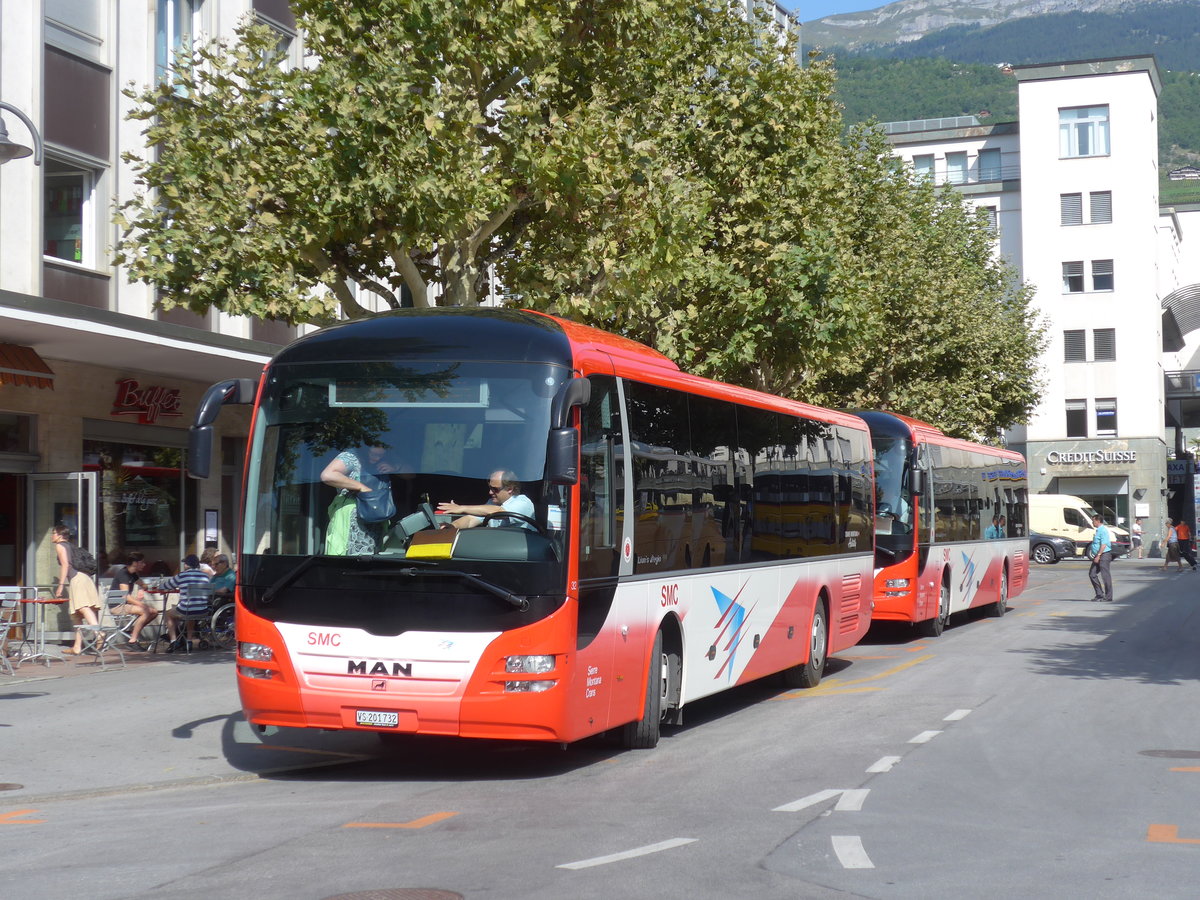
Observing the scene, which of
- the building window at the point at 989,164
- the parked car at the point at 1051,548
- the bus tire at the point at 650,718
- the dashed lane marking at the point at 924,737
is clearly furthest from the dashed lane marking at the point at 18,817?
the building window at the point at 989,164

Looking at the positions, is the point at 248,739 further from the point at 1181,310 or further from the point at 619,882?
the point at 1181,310

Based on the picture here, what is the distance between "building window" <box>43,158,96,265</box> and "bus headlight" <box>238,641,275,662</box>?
1257cm

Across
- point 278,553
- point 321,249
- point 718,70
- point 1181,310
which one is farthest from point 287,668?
point 1181,310

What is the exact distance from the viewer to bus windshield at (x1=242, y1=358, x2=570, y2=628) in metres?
9.74

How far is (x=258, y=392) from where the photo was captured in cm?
1049

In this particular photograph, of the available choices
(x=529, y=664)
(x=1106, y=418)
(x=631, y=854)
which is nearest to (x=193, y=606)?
(x=529, y=664)

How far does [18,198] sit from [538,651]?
13.8 meters

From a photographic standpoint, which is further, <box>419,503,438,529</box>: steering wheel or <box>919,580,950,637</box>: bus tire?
<box>919,580,950,637</box>: bus tire

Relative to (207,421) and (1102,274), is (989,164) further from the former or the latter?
(207,421)

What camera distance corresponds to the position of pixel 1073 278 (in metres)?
69.9

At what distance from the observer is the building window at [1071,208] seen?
229 ft

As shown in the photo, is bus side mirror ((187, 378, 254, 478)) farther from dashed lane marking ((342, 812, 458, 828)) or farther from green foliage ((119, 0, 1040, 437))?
green foliage ((119, 0, 1040, 437))

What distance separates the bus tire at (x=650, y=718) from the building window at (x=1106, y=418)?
202ft

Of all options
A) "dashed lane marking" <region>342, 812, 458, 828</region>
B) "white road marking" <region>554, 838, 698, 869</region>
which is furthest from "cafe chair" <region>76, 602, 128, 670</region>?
"white road marking" <region>554, 838, 698, 869</region>
